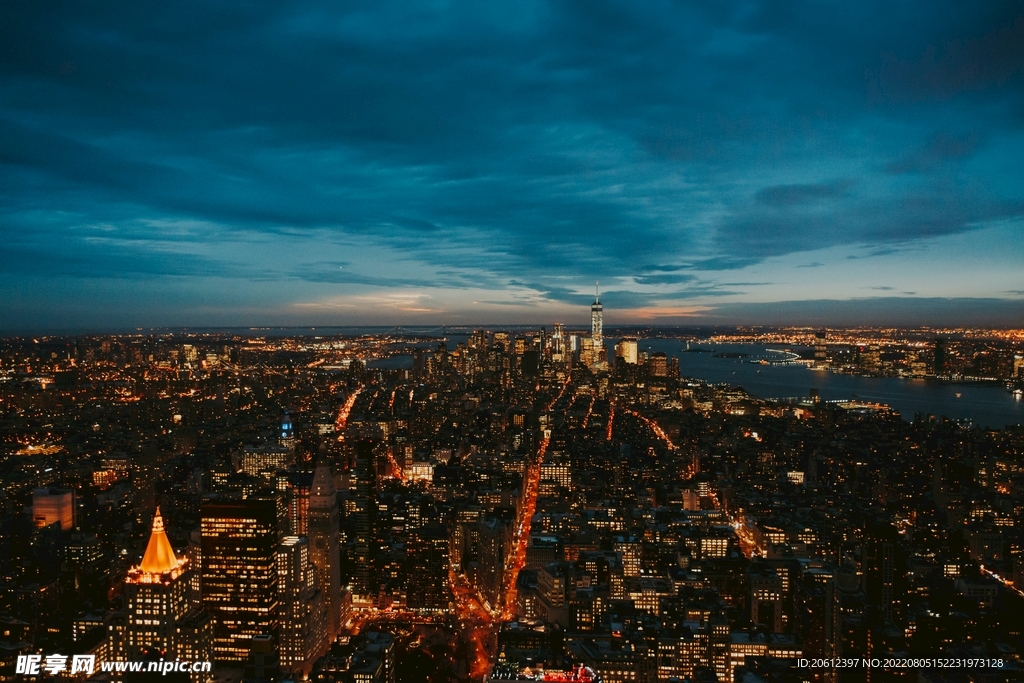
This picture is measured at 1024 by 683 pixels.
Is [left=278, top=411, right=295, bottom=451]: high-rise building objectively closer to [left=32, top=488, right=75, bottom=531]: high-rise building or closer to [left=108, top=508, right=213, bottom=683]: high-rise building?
[left=32, top=488, right=75, bottom=531]: high-rise building

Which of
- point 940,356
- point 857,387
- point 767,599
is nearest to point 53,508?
point 767,599

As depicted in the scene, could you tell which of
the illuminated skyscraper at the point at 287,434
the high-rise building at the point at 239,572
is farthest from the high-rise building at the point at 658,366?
the high-rise building at the point at 239,572

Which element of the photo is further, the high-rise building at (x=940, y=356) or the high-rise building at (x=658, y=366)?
the high-rise building at (x=658, y=366)

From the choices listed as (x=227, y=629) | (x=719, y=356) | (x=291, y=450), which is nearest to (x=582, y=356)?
(x=719, y=356)

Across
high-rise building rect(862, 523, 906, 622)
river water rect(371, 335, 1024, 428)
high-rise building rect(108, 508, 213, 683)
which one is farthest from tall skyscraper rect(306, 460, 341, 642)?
river water rect(371, 335, 1024, 428)

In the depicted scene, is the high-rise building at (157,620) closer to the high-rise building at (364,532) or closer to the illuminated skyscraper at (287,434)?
the high-rise building at (364,532)

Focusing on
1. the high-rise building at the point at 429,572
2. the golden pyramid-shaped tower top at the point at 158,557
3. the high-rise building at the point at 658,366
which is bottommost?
the high-rise building at the point at 429,572
